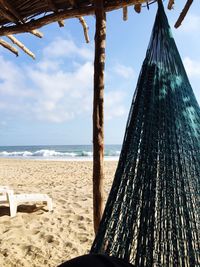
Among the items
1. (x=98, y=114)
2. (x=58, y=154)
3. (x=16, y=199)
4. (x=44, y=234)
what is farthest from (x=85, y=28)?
(x=58, y=154)

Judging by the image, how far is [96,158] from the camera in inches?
60.8

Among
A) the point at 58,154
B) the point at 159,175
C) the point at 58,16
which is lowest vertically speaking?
the point at 58,154

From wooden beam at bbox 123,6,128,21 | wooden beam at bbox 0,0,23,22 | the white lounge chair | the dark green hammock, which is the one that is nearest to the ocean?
the white lounge chair

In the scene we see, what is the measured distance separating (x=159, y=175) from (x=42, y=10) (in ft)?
4.42

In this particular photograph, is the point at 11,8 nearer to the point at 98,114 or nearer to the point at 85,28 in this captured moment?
the point at 85,28

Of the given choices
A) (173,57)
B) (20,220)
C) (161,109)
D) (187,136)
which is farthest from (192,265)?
(20,220)

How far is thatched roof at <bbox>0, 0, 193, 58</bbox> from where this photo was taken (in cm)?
166

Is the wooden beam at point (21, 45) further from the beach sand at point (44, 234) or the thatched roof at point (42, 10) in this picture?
the beach sand at point (44, 234)

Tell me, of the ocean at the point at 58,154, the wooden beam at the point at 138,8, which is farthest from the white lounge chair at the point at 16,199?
the ocean at the point at 58,154

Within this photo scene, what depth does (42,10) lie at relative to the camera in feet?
6.12

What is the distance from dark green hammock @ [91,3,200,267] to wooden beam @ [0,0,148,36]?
0.95 ft

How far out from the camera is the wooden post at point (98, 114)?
1533 mm

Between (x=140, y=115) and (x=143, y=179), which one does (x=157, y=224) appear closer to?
(x=143, y=179)

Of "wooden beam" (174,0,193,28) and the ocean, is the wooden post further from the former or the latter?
the ocean
